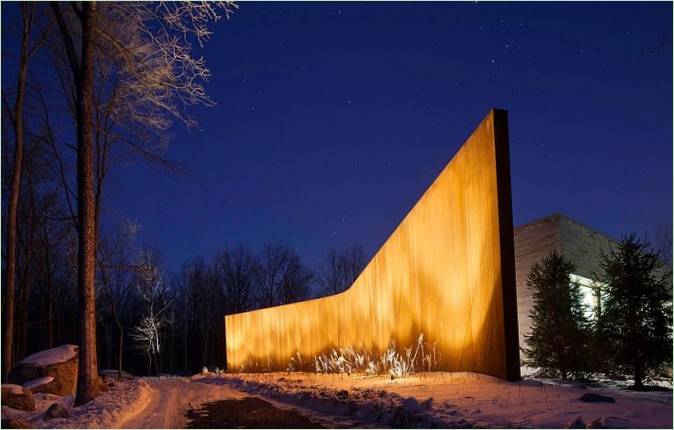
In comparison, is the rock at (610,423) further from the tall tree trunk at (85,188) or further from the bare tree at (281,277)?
the bare tree at (281,277)

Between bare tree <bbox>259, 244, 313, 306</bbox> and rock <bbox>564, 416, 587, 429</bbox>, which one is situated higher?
bare tree <bbox>259, 244, 313, 306</bbox>

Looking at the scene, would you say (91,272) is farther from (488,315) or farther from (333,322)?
(333,322)

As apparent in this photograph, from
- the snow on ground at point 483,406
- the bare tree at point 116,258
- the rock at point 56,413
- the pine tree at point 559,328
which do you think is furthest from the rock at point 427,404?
the bare tree at point 116,258

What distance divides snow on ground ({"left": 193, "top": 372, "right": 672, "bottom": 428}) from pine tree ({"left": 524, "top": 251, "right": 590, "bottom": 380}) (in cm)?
369

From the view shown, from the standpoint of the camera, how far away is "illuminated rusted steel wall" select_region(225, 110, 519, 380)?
831 centimetres

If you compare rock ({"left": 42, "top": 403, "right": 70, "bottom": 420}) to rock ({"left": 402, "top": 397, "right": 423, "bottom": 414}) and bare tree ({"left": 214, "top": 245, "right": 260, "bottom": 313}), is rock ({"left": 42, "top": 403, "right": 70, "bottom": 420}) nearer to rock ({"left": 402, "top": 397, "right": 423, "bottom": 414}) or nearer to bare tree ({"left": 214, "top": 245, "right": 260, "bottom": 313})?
rock ({"left": 402, "top": 397, "right": 423, "bottom": 414})

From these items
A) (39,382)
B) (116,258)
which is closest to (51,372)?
(39,382)

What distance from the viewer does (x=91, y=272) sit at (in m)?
9.93

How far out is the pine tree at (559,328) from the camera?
11336 mm

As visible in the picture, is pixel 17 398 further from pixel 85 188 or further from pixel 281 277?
pixel 281 277

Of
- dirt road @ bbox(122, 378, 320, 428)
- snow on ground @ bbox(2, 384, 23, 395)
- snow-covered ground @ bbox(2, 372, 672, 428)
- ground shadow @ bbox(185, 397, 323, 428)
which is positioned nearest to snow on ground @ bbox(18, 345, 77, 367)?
snow on ground @ bbox(2, 384, 23, 395)

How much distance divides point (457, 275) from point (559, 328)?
3465mm

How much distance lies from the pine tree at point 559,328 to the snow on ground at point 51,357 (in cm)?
1073

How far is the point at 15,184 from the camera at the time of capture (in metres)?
12.5
